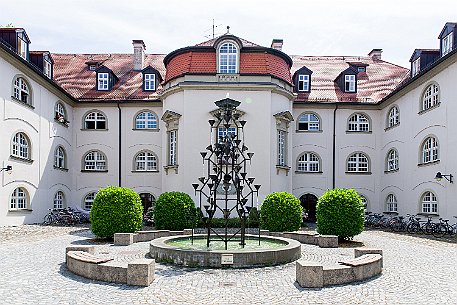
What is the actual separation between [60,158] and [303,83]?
16.8 meters

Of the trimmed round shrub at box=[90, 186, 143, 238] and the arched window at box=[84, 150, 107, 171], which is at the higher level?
the arched window at box=[84, 150, 107, 171]

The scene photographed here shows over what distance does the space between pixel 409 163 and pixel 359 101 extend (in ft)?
20.7

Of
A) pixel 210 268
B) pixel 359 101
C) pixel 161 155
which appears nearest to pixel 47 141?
pixel 161 155

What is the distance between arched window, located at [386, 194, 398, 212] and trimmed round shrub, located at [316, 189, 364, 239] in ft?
37.7

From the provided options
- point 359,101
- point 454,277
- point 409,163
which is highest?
point 359,101

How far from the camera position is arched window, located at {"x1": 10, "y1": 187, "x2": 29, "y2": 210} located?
2153 cm

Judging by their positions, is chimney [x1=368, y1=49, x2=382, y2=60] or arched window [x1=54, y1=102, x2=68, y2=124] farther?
chimney [x1=368, y1=49, x2=382, y2=60]

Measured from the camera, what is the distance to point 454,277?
10.2 meters

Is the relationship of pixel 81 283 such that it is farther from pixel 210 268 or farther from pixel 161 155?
pixel 161 155

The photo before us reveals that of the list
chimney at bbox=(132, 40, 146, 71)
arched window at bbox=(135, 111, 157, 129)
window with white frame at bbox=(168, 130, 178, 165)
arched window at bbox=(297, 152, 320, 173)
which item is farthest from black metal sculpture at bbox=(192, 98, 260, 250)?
chimney at bbox=(132, 40, 146, 71)

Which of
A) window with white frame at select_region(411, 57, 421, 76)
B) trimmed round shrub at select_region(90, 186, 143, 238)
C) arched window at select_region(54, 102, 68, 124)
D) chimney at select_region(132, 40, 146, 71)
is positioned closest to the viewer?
trimmed round shrub at select_region(90, 186, 143, 238)

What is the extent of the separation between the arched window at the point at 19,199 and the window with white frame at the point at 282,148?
1397 cm

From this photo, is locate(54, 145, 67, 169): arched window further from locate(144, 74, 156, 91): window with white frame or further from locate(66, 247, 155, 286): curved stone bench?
locate(66, 247, 155, 286): curved stone bench

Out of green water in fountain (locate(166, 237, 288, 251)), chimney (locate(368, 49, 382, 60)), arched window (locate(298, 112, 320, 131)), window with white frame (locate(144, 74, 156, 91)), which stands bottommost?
green water in fountain (locate(166, 237, 288, 251))
